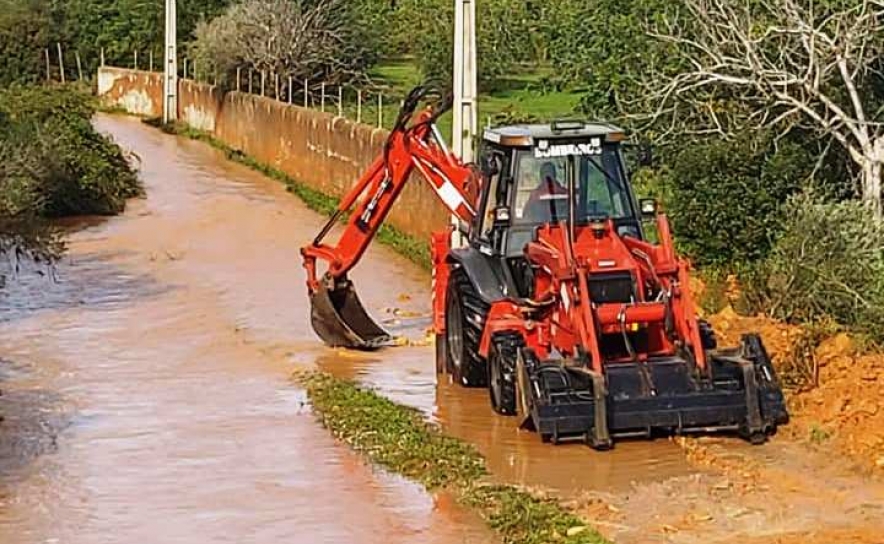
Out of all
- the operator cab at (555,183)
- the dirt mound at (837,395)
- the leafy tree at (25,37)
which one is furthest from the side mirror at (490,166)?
the leafy tree at (25,37)

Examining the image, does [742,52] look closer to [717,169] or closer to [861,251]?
[717,169]

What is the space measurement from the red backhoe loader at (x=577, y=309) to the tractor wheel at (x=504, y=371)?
0.04 ft

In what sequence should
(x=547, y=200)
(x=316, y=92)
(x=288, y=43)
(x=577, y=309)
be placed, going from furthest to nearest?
(x=316, y=92) < (x=288, y=43) < (x=547, y=200) < (x=577, y=309)

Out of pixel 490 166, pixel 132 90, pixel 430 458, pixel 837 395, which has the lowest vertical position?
pixel 430 458

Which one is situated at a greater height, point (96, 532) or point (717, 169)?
point (717, 169)

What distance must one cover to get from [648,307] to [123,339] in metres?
7.95

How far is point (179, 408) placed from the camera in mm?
15859

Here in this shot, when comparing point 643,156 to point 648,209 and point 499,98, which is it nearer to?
point 648,209

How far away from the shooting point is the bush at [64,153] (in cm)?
3053

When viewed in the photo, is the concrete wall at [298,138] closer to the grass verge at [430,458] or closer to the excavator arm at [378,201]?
the excavator arm at [378,201]

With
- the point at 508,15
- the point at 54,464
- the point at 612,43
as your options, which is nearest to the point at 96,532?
the point at 54,464

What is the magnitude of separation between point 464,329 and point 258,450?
255 cm

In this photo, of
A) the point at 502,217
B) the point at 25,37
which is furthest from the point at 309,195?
the point at 25,37

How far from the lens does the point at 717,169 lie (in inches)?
783
